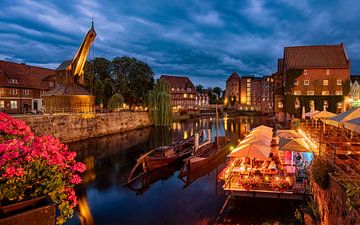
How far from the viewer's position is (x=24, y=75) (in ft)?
139

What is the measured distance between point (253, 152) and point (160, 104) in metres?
35.4

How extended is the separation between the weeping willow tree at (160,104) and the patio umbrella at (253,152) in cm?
3382

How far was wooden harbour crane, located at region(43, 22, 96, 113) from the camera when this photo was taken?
33.5 m

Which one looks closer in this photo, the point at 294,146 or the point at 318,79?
the point at 294,146

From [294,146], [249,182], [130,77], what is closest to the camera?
[249,182]

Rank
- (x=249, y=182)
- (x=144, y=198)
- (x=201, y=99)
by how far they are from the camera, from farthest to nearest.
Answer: (x=201, y=99) → (x=144, y=198) → (x=249, y=182)

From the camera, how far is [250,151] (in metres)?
11.8

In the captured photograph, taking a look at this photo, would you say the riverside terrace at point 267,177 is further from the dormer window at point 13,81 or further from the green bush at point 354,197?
the dormer window at point 13,81

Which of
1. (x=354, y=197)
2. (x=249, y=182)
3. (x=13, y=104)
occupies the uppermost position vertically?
(x=13, y=104)

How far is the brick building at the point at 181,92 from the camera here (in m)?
83.4

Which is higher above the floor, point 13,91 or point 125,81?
point 125,81

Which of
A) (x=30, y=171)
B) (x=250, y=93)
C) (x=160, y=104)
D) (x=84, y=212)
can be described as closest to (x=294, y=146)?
(x=84, y=212)

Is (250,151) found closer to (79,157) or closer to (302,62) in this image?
(79,157)

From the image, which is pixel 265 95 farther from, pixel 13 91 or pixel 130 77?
pixel 13 91
